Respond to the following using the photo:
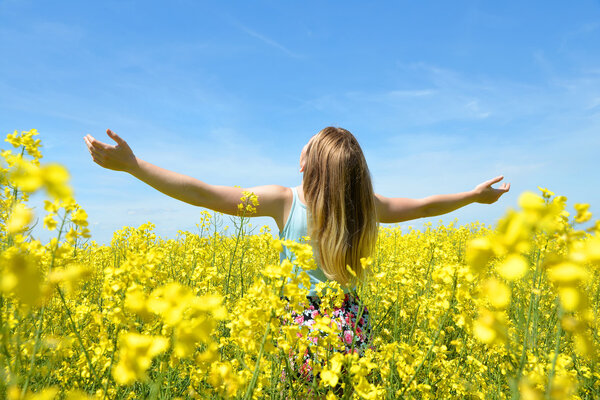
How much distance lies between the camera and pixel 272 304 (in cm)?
119

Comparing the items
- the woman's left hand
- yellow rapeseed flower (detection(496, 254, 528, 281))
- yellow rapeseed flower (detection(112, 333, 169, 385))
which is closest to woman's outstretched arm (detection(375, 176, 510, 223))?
the woman's left hand

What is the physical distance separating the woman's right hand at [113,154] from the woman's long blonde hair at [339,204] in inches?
49.2

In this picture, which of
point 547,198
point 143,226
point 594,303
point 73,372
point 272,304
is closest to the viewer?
point 272,304

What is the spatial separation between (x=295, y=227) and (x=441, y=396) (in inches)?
56.4

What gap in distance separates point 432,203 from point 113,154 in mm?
2756

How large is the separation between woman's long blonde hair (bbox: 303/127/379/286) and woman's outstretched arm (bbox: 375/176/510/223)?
0.46 m

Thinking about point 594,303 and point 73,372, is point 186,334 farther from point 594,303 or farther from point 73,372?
point 594,303

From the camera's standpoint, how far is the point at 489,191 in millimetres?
3930

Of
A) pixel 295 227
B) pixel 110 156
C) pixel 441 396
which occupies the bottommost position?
pixel 441 396

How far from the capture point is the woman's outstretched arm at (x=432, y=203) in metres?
3.54

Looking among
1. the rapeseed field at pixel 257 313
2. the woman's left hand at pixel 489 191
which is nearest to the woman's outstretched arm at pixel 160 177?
the rapeseed field at pixel 257 313

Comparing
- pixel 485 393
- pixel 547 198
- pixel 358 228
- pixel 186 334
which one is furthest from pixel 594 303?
pixel 186 334

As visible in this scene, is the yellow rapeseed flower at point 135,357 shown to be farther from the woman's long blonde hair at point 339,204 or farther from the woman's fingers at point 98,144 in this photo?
the woman's long blonde hair at point 339,204

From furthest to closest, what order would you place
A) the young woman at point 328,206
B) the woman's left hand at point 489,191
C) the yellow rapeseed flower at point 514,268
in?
the woman's left hand at point 489,191, the young woman at point 328,206, the yellow rapeseed flower at point 514,268
